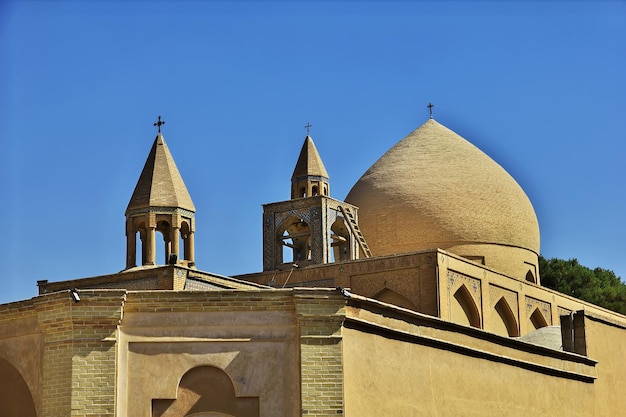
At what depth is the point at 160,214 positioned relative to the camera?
2195 cm

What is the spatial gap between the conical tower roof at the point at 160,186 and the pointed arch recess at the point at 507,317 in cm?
828

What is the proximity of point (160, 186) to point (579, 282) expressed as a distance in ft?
64.1

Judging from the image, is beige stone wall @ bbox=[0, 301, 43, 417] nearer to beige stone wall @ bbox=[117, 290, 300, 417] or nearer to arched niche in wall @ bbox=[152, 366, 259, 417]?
beige stone wall @ bbox=[117, 290, 300, 417]

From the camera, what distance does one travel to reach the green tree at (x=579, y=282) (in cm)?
3641

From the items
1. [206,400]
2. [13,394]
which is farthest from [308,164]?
[206,400]

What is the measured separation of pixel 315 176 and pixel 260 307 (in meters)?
16.1

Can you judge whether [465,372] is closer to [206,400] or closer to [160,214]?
[206,400]

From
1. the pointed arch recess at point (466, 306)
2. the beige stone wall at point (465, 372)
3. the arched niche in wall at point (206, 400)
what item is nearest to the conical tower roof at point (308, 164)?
the pointed arch recess at point (466, 306)

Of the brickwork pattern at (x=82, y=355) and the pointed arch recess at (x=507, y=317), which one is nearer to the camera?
the brickwork pattern at (x=82, y=355)

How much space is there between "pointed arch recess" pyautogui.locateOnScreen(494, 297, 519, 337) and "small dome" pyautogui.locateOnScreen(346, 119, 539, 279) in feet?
6.05

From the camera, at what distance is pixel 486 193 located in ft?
95.0

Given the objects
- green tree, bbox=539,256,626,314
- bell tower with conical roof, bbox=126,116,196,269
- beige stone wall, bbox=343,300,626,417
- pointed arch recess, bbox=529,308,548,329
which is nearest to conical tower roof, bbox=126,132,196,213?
bell tower with conical roof, bbox=126,116,196,269

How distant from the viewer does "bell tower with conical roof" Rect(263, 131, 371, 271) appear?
25641 millimetres

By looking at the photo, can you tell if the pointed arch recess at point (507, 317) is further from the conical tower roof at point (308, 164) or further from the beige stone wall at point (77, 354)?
the beige stone wall at point (77, 354)
